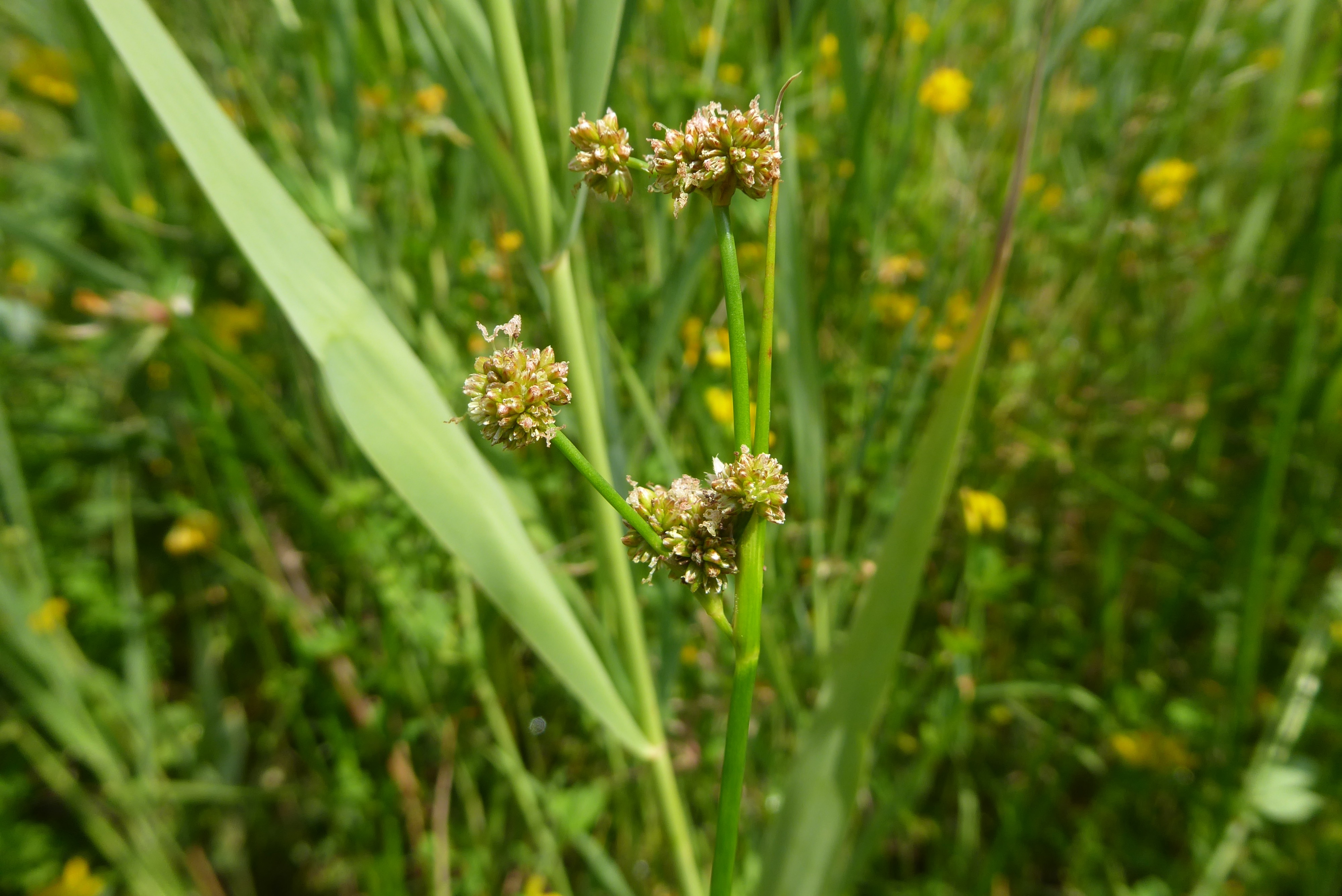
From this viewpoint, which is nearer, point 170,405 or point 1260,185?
point 1260,185

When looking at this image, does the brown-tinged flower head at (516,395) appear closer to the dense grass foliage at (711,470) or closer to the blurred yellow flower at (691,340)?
the dense grass foliage at (711,470)

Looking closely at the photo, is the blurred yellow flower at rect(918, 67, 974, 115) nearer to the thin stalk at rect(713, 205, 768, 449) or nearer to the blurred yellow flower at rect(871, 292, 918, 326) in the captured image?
the blurred yellow flower at rect(871, 292, 918, 326)

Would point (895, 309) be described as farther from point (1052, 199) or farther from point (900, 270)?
point (1052, 199)

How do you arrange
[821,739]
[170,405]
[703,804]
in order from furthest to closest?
[170,405] → [703,804] → [821,739]

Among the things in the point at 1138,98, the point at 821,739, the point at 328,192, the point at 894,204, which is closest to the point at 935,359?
the point at 894,204

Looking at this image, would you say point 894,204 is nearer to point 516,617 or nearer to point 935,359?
Result: point 935,359

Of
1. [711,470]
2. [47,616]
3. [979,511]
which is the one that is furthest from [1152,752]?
[47,616]
